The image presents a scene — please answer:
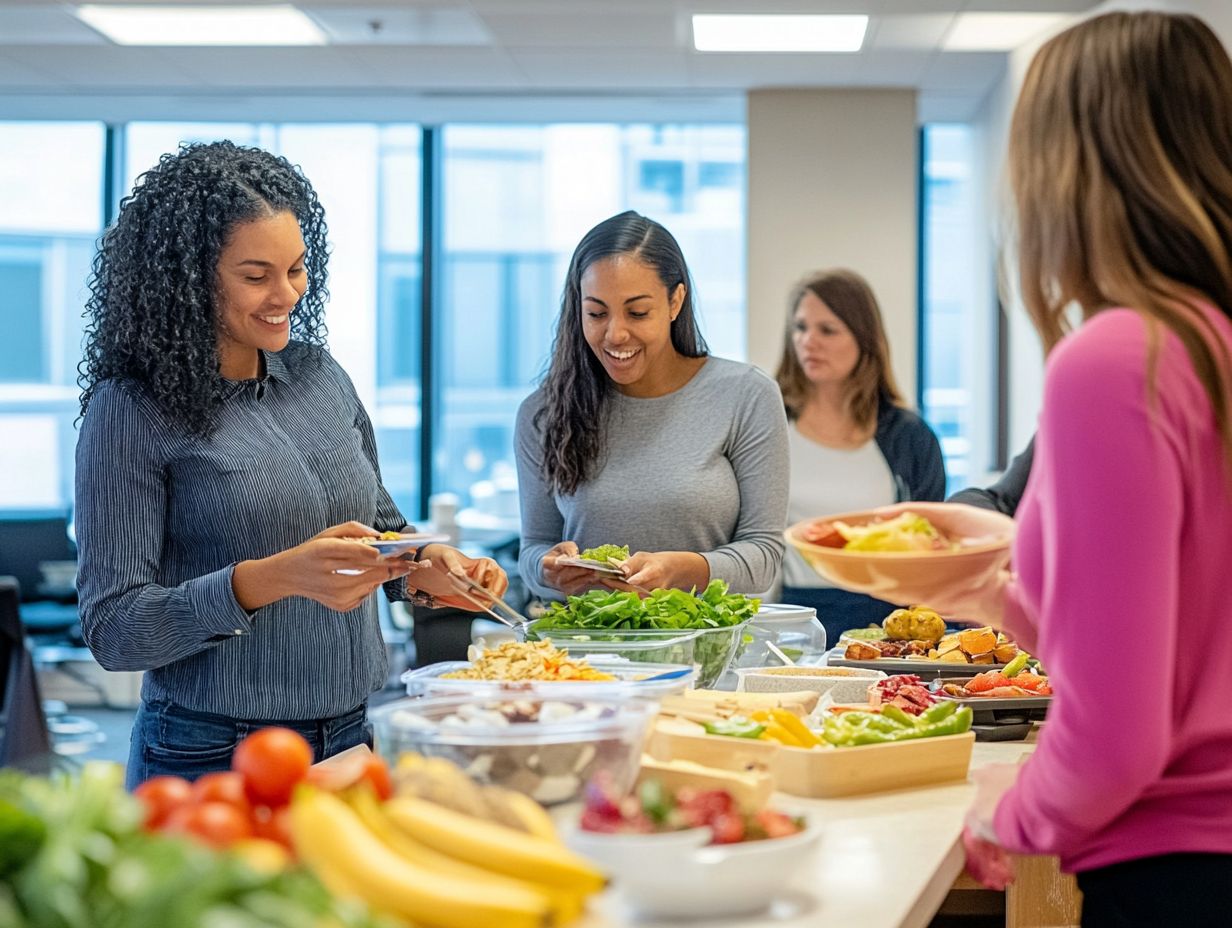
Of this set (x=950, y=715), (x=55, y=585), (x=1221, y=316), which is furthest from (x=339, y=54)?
(x=1221, y=316)

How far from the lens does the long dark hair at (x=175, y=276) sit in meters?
2.26

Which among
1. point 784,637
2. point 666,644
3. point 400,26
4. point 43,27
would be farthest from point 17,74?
point 666,644

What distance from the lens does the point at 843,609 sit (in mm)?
3924

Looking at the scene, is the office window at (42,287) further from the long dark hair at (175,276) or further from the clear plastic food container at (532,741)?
the clear plastic food container at (532,741)

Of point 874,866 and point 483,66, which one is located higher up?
point 483,66

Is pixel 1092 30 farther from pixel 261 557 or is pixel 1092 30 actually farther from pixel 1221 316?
pixel 261 557

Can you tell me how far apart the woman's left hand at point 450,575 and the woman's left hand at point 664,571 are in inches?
8.9

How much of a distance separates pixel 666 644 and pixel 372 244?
21.7 ft

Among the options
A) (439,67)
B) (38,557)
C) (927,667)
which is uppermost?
(439,67)

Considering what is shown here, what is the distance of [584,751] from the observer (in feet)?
4.97

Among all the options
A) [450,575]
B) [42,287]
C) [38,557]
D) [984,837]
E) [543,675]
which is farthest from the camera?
[42,287]

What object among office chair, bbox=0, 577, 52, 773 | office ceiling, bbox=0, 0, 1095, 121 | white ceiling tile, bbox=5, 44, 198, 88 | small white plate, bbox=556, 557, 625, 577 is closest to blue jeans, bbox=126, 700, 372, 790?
Answer: small white plate, bbox=556, 557, 625, 577

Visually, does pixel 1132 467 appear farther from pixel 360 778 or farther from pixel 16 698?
pixel 16 698

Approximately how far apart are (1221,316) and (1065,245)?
151 mm
